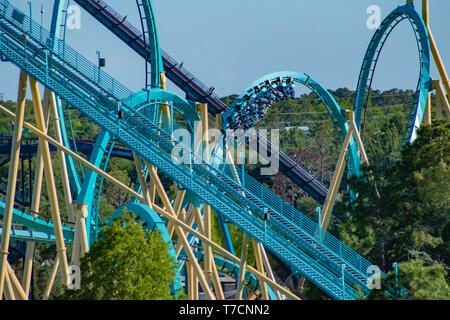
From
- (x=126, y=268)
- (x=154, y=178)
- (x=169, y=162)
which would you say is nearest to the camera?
(x=126, y=268)

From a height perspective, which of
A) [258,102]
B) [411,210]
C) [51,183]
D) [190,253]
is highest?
[258,102]

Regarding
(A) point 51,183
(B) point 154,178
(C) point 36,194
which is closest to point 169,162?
(B) point 154,178

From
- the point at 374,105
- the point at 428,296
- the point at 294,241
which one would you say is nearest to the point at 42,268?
the point at 294,241

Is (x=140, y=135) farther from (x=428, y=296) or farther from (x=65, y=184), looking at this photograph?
(x=428, y=296)

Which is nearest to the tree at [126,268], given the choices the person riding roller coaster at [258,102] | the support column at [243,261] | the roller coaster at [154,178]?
the roller coaster at [154,178]

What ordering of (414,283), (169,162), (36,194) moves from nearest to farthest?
(414,283) < (169,162) < (36,194)

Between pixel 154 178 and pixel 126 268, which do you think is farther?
pixel 154 178

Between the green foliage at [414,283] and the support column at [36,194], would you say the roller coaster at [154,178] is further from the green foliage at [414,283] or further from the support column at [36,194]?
the green foliage at [414,283]

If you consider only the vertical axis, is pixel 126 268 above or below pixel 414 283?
above

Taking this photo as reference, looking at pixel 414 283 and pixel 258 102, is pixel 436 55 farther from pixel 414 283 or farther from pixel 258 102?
pixel 414 283
